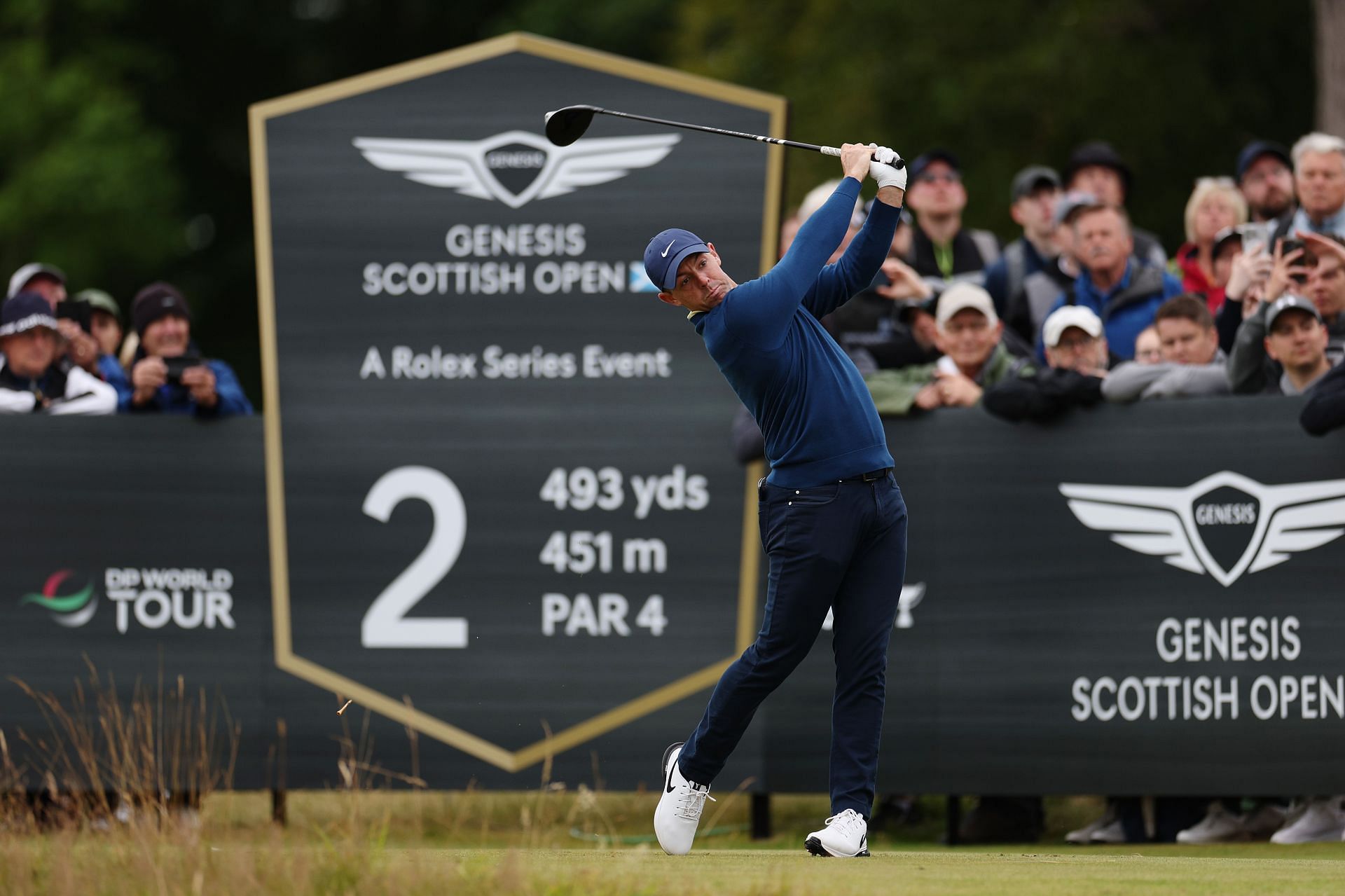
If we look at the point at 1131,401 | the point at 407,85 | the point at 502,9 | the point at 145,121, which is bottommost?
the point at 1131,401

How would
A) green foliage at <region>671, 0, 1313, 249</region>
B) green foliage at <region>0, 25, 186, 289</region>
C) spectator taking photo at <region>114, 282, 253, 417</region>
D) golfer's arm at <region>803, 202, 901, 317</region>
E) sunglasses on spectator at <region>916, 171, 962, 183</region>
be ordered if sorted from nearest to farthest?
golfer's arm at <region>803, 202, 901, 317</region> < spectator taking photo at <region>114, 282, 253, 417</region> < sunglasses on spectator at <region>916, 171, 962, 183</region> < green foliage at <region>671, 0, 1313, 249</region> < green foliage at <region>0, 25, 186, 289</region>

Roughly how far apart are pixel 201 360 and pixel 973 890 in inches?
204

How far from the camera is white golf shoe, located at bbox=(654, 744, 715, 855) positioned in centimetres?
683

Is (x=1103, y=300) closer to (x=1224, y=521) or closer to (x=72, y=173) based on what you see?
(x=1224, y=521)

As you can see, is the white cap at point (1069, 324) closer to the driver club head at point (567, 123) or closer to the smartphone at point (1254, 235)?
the smartphone at point (1254, 235)

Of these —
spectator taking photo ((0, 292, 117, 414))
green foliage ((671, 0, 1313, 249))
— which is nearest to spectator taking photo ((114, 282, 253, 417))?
spectator taking photo ((0, 292, 117, 414))

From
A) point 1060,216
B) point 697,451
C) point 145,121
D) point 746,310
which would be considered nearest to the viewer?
point 746,310

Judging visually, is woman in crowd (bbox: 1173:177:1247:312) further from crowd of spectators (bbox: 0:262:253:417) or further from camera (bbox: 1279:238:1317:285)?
crowd of spectators (bbox: 0:262:253:417)

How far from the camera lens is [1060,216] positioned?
9.81 m

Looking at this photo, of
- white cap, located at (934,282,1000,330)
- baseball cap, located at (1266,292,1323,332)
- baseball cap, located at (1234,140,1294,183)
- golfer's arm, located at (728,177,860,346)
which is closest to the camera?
golfer's arm, located at (728,177,860,346)

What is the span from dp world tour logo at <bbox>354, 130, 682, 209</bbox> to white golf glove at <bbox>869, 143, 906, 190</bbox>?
2790 millimetres

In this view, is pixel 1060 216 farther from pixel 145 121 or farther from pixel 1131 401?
pixel 145 121

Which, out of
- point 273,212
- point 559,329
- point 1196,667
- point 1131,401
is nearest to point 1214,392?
point 1131,401

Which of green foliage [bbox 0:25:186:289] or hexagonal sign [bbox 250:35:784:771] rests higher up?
green foliage [bbox 0:25:186:289]
